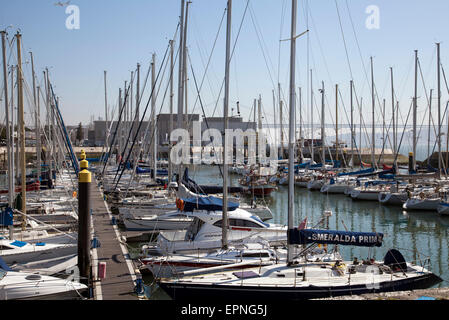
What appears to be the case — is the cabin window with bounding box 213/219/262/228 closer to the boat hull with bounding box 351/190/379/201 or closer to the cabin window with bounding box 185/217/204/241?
the cabin window with bounding box 185/217/204/241

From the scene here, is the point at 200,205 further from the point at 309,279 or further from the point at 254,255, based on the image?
the point at 309,279

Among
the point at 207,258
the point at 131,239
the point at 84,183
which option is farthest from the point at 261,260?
the point at 131,239

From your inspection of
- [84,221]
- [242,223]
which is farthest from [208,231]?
[84,221]

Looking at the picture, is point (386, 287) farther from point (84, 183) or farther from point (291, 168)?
point (84, 183)

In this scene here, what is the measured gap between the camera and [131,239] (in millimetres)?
24594

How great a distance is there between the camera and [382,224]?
32.9m

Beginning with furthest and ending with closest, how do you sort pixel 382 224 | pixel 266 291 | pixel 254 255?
pixel 382 224 → pixel 254 255 → pixel 266 291

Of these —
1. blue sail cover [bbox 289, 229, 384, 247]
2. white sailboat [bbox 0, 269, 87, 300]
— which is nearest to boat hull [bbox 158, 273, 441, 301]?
blue sail cover [bbox 289, 229, 384, 247]

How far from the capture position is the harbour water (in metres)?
22.9

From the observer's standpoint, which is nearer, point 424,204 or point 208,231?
point 208,231

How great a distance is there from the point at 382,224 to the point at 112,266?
21410 millimetres

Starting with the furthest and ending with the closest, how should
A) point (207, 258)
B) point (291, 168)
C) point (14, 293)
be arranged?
point (207, 258) → point (291, 168) → point (14, 293)

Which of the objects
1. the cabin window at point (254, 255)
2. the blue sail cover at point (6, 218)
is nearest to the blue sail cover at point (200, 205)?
the cabin window at point (254, 255)
